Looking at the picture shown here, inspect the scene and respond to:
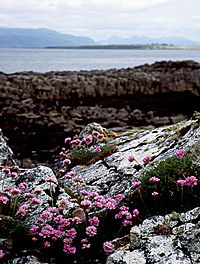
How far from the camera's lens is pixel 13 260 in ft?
14.9

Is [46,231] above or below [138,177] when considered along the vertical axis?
below

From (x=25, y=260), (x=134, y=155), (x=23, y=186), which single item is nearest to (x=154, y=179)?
(x=25, y=260)

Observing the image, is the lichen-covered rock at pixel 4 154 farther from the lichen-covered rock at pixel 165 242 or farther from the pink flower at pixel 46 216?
the lichen-covered rock at pixel 165 242

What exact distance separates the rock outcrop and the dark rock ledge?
13.5m

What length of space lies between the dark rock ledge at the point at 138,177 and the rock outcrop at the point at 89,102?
13.5 meters

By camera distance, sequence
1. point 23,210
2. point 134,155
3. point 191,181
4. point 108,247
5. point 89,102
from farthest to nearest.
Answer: point 89,102 < point 134,155 < point 23,210 < point 191,181 < point 108,247

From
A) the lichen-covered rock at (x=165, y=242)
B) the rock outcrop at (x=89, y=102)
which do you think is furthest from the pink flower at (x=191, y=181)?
the rock outcrop at (x=89, y=102)

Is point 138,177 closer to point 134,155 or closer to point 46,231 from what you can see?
point 134,155

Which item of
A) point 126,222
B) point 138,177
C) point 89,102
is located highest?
point 138,177

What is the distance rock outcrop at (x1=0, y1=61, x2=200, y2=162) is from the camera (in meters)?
24.1

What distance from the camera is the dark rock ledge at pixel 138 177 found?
162 inches

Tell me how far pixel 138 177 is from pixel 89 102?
2599cm

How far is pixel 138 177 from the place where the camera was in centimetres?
528

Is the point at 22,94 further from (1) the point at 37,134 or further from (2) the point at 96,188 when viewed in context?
(2) the point at 96,188
